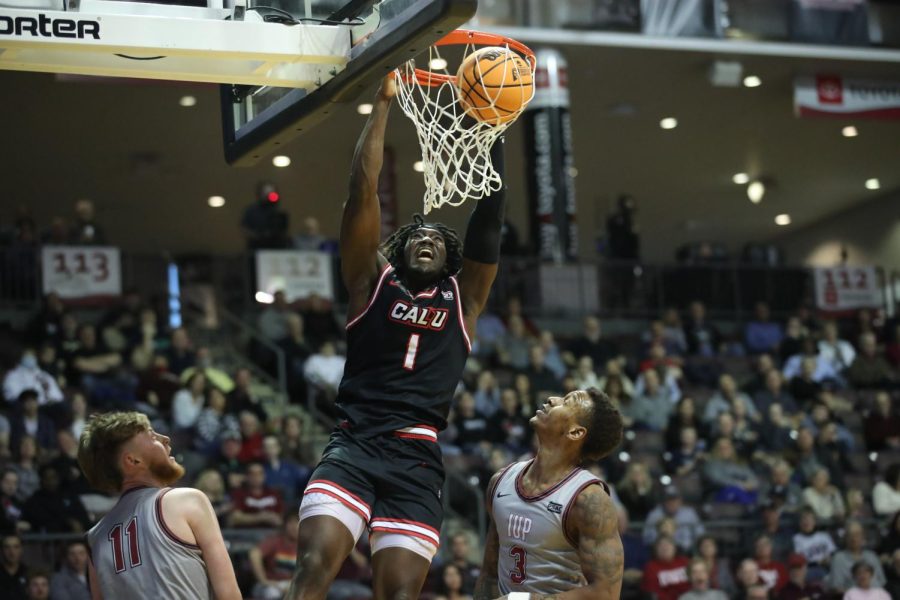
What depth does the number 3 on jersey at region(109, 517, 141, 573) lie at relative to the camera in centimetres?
516

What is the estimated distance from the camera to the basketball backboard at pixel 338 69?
5.52 m

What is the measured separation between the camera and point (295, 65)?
245 inches

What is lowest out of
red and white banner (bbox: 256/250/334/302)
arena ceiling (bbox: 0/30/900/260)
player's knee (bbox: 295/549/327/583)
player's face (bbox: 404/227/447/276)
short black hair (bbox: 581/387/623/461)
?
Result: player's knee (bbox: 295/549/327/583)

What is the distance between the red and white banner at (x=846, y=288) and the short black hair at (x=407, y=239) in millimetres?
17363

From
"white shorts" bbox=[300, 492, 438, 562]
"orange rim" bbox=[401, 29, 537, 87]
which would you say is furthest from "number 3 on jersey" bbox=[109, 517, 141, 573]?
"orange rim" bbox=[401, 29, 537, 87]

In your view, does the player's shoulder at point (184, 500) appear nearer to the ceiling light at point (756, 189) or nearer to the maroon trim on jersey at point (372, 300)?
the maroon trim on jersey at point (372, 300)

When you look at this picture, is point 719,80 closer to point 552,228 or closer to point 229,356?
point 552,228

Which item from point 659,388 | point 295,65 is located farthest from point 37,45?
point 659,388

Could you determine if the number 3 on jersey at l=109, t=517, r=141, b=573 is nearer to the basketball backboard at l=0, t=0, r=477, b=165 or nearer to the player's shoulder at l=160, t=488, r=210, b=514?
the player's shoulder at l=160, t=488, r=210, b=514

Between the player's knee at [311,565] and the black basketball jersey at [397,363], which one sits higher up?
the black basketball jersey at [397,363]

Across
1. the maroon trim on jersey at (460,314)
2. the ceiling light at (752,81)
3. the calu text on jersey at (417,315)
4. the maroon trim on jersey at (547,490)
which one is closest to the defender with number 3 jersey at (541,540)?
the maroon trim on jersey at (547,490)

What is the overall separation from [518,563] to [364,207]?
5.33 ft

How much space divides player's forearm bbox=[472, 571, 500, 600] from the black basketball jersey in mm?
703

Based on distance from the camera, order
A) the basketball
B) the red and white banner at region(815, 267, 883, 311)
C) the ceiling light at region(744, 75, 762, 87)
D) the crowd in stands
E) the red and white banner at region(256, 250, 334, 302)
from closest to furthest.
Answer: the basketball → the crowd in stands → the red and white banner at region(256, 250, 334, 302) → the ceiling light at region(744, 75, 762, 87) → the red and white banner at region(815, 267, 883, 311)
